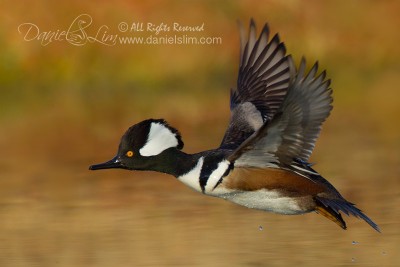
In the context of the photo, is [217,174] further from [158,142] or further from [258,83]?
[258,83]

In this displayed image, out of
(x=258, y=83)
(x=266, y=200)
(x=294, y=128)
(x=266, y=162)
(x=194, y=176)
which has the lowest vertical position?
(x=266, y=200)

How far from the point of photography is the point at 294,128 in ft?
22.2

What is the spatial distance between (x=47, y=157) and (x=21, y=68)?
16.2ft

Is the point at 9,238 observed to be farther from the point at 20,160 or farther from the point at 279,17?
the point at 279,17

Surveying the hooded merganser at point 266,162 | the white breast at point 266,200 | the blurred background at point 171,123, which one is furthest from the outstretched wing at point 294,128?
the blurred background at point 171,123

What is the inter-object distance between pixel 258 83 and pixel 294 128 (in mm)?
1464

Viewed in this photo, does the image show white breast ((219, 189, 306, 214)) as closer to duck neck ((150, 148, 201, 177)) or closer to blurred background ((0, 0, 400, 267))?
duck neck ((150, 148, 201, 177))

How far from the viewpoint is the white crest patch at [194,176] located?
7.12 metres

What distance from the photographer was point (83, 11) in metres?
17.6

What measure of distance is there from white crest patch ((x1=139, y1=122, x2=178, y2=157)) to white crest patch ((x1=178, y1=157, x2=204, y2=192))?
202mm

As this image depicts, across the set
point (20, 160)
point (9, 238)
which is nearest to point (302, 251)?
point (9, 238)

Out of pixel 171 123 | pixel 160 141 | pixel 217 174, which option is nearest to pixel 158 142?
pixel 160 141

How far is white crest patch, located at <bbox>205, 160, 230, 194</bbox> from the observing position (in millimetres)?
6996

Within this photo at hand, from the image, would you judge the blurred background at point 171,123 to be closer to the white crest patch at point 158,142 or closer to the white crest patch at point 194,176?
the white crest patch at point 194,176
